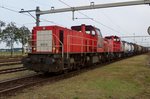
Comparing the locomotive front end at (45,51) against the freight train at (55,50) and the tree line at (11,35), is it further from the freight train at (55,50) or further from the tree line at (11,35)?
the tree line at (11,35)

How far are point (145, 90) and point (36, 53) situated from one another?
702cm

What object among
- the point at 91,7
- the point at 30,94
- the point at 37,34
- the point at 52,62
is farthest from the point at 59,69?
the point at 91,7

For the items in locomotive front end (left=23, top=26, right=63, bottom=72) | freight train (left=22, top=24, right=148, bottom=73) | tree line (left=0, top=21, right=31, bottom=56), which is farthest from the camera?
tree line (left=0, top=21, right=31, bottom=56)

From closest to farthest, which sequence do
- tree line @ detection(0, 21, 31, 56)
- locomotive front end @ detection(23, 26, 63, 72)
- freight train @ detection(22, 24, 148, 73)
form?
locomotive front end @ detection(23, 26, 63, 72), freight train @ detection(22, 24, 148, 73), tree line @ detection(0, 21, 31, 56)

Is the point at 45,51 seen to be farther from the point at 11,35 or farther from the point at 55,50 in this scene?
the point at 11,35

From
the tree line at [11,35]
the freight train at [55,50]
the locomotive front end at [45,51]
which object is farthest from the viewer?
the tree line at [11,35]

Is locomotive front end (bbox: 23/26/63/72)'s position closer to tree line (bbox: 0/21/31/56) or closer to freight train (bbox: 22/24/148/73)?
freight train (bbox: 22/24/148/73)

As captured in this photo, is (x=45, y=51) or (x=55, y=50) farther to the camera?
(x=45, y=51)

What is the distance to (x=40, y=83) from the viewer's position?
12.8 m

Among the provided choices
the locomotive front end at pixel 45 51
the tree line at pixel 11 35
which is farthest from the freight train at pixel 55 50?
the tree line at pixel 11 35

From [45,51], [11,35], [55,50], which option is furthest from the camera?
[11,35]

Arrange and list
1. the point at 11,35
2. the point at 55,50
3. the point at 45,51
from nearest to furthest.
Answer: the point at 55,50
the point at 45,51
the point at 11,35

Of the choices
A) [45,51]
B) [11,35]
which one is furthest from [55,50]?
[11,35]

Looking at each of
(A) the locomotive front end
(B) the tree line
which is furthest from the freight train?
(B) the tree line
